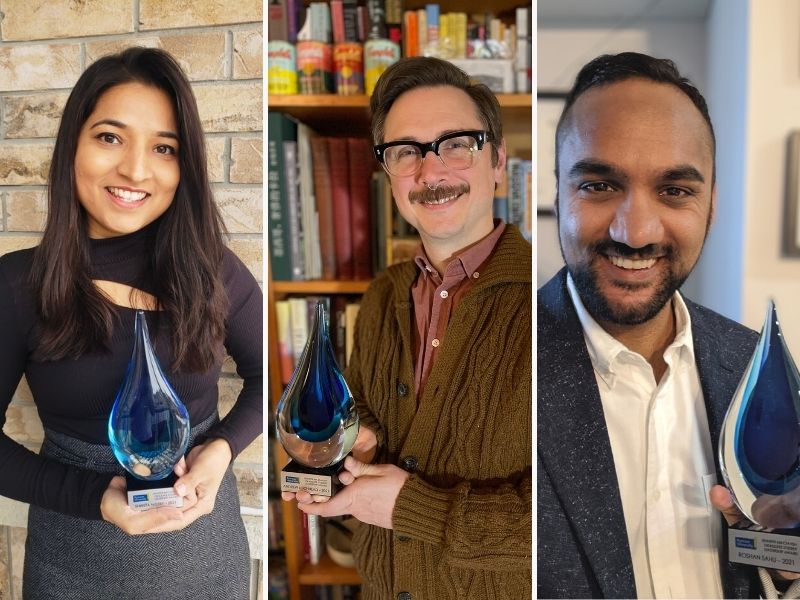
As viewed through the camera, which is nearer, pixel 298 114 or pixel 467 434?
pixel 467 434

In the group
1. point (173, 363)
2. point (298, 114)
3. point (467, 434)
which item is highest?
point (298, 114)

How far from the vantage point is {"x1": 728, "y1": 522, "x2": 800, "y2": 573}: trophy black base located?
865 millimetres

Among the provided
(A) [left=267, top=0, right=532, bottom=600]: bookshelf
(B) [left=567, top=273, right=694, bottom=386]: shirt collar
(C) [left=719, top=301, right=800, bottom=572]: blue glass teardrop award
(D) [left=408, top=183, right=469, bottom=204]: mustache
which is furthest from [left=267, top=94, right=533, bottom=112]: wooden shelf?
(C) [left=719, top=301, right=800, bottom=572]: blue glass teardrop award

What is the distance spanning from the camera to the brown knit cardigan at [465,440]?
0.86 meters

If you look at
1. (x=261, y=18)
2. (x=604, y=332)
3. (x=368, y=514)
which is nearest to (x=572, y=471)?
(x=604, y=332)

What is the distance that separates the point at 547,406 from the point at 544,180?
37 centimetres

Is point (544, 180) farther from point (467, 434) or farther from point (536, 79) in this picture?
point (467, 434)

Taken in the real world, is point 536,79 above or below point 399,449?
above

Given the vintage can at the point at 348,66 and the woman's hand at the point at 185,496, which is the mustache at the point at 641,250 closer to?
the vintage can at the point at 348,66

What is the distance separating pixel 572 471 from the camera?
3.08ft

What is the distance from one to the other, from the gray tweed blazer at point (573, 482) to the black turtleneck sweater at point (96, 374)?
0.48 meters

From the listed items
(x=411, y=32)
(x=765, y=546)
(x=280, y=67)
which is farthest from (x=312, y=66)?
(x=765, y=546)

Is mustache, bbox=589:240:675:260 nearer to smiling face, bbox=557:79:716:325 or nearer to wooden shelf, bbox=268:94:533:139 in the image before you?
smiling face, bbox=557:79:716:325

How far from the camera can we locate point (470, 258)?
90cm
